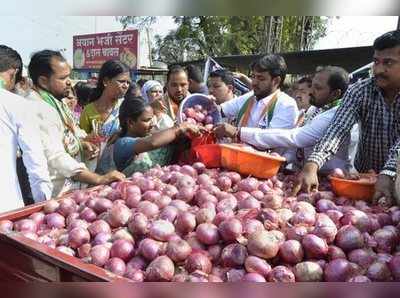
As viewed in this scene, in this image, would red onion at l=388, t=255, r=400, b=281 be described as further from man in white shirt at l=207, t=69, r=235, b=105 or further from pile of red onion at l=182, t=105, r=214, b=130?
man in white shirt at l=207, t=69, r=235, b=105

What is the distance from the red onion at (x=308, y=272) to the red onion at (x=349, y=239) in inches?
5.8

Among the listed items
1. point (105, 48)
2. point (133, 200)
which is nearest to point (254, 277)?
point (133, 200)

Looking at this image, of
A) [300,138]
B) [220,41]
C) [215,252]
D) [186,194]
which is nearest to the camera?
[215,252]

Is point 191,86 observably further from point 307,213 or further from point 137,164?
point 307,213

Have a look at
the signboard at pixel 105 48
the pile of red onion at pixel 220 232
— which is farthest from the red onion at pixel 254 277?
the signboard at pixel 105 48

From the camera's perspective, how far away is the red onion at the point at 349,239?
4.45ft

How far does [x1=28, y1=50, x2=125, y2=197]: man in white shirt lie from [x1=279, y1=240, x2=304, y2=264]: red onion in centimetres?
101

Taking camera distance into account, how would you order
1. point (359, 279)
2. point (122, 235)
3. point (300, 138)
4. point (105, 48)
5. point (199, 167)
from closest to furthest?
point (359, 279)
point (122, 235)
point (199, 167)
point (300, 138)
point (105, 48)

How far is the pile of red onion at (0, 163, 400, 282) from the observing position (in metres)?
1.26

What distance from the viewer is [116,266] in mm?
1317

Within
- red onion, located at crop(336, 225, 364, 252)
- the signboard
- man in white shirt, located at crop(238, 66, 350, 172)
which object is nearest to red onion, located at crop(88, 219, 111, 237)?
red onion, located at crop(336, 225, 364, 252)

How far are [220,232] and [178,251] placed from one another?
174 mm

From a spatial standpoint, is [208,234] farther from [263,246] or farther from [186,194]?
[186,194]

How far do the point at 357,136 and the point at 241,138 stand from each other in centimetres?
73
